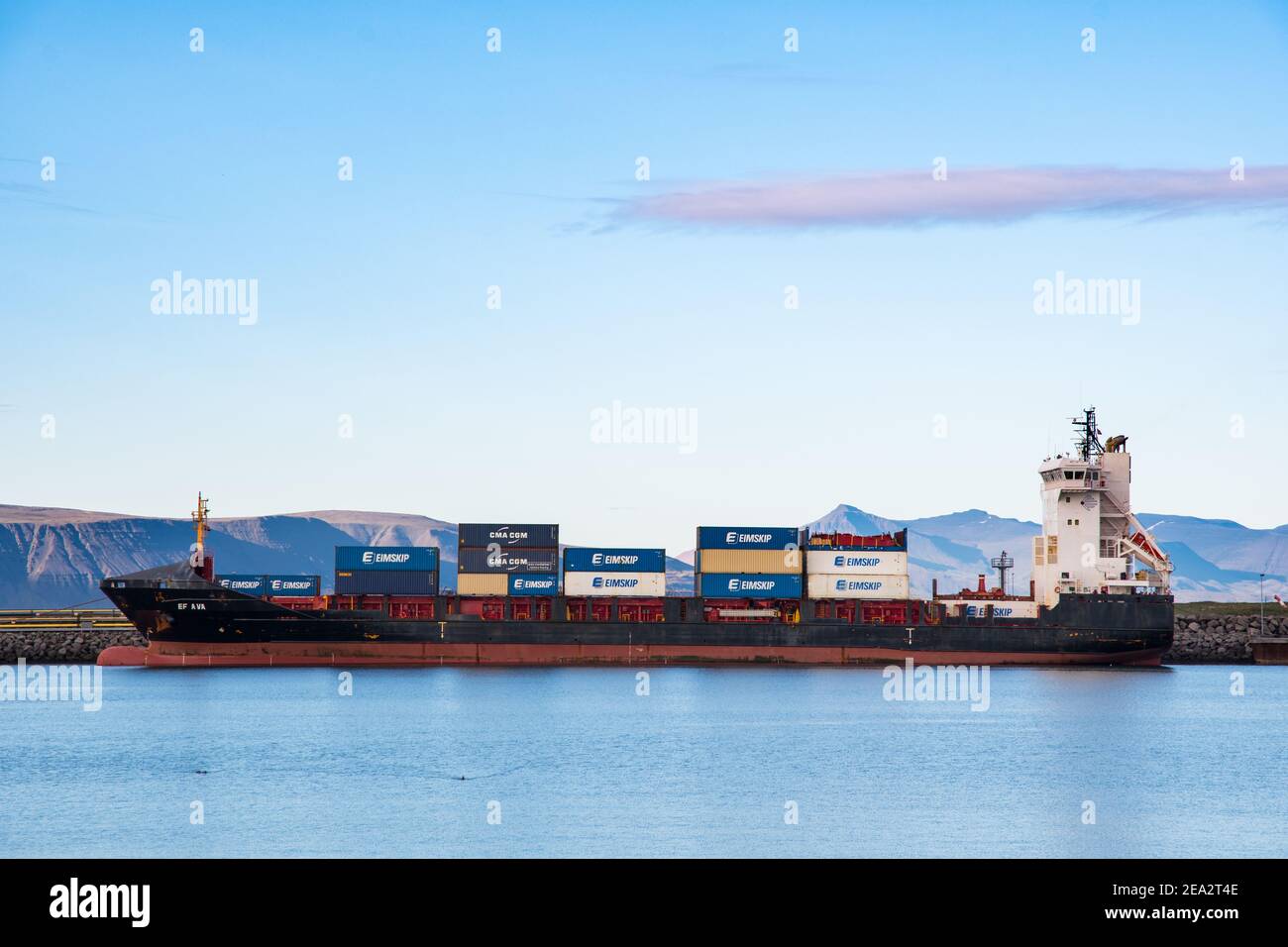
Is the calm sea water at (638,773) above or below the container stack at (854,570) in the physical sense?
below

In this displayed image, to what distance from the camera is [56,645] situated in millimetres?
95688

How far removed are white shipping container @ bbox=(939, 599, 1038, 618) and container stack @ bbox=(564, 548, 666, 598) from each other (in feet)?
58.5

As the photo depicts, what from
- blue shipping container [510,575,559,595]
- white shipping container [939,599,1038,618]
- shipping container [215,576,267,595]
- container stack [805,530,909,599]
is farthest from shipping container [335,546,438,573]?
white shipping container [939,599,1038,618]

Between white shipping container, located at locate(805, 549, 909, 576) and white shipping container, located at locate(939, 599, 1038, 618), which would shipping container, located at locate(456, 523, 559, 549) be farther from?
white shipping container, located at locate(939, 599, 1038, 618)

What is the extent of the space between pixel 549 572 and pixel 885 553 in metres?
19.8

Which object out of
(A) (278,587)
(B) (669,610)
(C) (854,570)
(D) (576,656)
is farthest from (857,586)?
(A) (278,587)

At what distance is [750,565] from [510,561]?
45.8 ft

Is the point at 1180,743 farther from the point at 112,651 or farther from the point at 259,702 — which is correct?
the point at 112,651

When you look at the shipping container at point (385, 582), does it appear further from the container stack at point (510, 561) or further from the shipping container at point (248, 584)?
the shipping container at point (248, 584)

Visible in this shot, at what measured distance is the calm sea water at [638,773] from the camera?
1253 inches

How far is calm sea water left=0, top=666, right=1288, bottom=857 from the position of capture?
104 ft

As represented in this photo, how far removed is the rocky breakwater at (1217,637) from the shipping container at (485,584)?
167ft

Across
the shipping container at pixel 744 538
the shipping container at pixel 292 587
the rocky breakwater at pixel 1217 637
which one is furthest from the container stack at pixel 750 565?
the rocky breakwater at pixel 1217 637

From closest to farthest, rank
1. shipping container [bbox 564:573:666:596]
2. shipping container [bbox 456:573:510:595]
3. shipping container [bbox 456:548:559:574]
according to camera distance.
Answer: shipping container [bbox 456:573:510:595]
shipping container [bbox 456:548:559:574]
shipping container [bbox 564:573:666:596]
